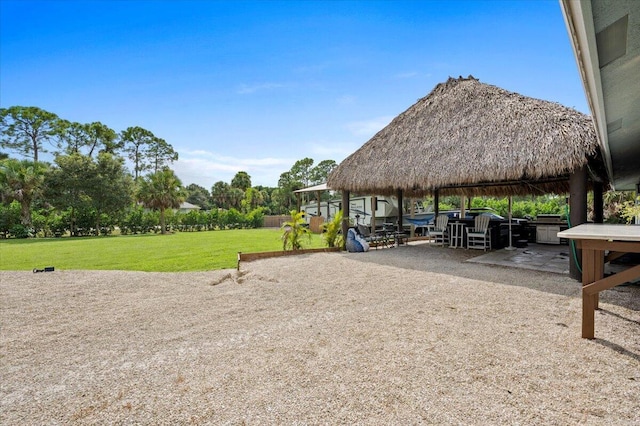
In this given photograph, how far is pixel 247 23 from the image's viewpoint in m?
9.59

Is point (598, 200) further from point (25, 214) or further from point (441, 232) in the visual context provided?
point (25, 214)

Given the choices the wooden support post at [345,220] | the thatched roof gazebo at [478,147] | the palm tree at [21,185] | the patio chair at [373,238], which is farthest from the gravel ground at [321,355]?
the palm tree at [21,185]

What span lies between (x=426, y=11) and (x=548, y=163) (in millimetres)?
5059

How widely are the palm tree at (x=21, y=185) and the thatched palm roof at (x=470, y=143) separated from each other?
932 inches

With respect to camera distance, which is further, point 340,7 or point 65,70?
point 65,70

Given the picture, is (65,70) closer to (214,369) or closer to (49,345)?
(49,345)

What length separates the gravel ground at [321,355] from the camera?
86.4 inches

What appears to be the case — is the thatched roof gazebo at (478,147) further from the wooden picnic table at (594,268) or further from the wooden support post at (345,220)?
the wooden picnic table at (594,268)

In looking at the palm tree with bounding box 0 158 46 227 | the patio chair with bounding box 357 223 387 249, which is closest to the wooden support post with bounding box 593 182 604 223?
the patio chair with bounding box 357 223 387 249

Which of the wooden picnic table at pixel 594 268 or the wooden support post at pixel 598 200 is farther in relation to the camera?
the wooden support post at pixel 598 200

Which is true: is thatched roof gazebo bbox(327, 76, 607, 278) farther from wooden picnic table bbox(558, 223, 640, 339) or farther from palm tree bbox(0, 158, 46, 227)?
palm tree bbox(0, 158, 46, 227)

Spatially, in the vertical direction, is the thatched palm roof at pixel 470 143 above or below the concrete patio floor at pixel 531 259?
above

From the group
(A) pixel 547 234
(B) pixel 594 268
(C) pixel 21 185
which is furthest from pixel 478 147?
(C) pixel 21 185

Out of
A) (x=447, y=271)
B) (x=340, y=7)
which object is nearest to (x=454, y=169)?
(x=447, y=271)
